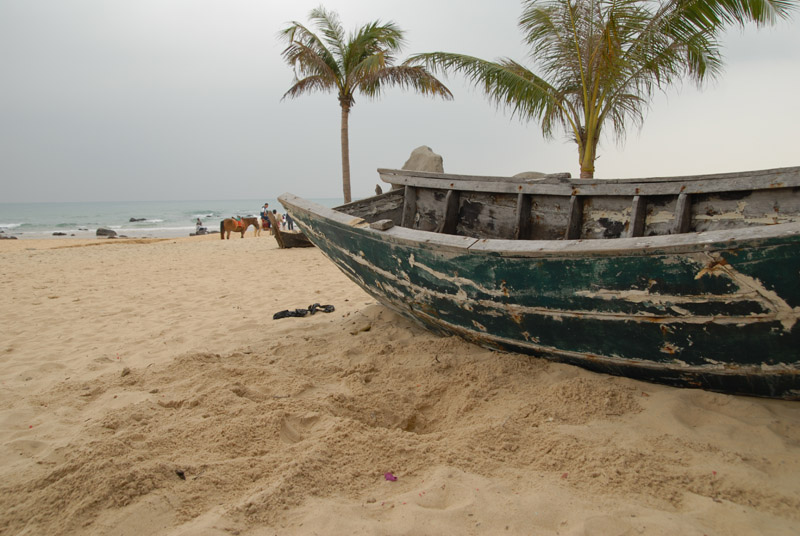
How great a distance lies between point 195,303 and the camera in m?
5.53

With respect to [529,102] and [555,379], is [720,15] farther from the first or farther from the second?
[555,379]

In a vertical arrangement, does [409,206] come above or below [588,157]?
below

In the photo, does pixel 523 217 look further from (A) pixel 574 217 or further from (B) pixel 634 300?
(B) pixel 634 300

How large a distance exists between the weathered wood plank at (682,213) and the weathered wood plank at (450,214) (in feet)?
5.82

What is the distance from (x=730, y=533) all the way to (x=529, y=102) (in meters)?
8.76

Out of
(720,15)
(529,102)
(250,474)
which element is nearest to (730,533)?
(250,474)

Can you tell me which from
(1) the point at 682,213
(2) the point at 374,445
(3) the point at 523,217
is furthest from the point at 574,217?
(2) the point at 374,445

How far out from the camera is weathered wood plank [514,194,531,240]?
3.84 m

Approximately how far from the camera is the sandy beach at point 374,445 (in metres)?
1.58

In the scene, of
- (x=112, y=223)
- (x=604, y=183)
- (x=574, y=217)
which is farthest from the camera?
(x=112, y=223)

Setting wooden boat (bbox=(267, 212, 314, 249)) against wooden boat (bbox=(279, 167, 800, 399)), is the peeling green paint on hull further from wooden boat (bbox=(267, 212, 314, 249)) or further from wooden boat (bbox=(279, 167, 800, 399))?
wooden boat (bbox=(267, 212, 314, 249))

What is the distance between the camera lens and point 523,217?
3865mm

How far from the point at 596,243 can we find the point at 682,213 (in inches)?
52.1

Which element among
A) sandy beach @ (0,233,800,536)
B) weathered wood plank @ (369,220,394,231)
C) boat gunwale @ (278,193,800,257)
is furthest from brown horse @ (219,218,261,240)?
boat gunwale @ (278,193,800,257)
